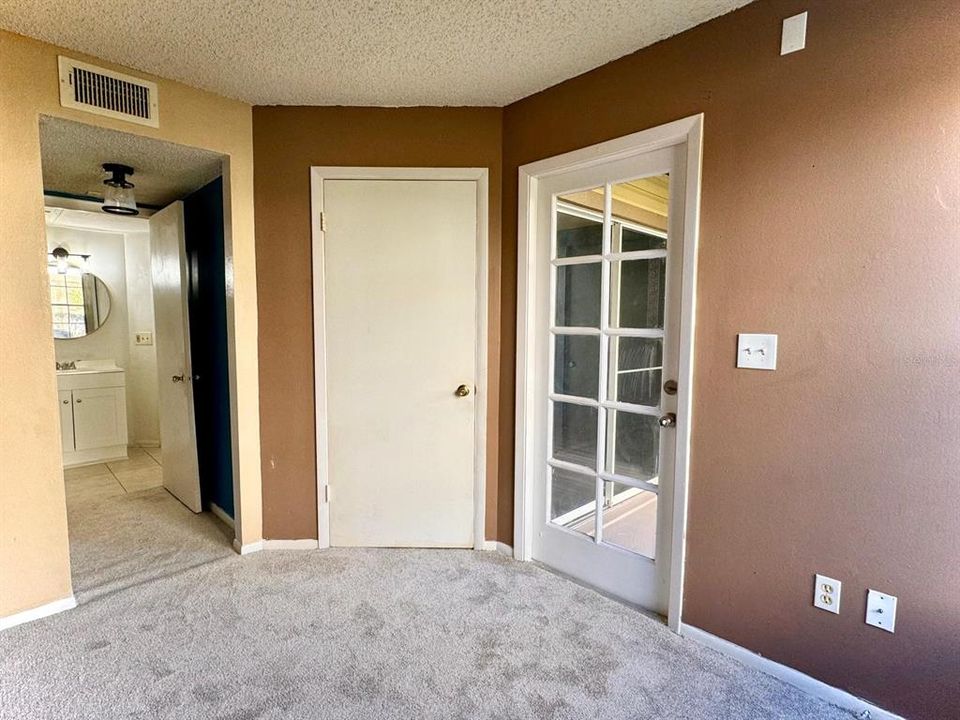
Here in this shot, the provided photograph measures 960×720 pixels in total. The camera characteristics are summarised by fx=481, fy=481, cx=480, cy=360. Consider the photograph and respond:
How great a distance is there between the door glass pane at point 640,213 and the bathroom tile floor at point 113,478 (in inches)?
146

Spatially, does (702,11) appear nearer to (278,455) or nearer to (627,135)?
(627,135)

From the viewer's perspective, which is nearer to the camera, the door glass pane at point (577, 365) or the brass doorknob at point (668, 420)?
the brass doorknob at point (668, 420)

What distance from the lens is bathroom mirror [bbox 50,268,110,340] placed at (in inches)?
171

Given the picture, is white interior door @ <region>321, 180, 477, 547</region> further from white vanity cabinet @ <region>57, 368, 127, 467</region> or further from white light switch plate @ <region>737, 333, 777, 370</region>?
white vanity cabinet @ <region>57, 368, 127, 467</region>

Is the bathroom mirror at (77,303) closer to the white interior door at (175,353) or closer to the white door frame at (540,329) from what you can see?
the white interior door at (175,353)

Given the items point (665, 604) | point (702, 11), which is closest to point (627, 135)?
point (702, 11)

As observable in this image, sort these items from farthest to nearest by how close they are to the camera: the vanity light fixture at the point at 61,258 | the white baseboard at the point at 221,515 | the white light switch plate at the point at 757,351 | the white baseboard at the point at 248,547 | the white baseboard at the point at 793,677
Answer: the vanity light fixture at the point at 61,258, the white baseboard at the point at 221,515, the white baseboard at the point at 248,547, the white light switch plate at the point at 757,351, the white baseboard at the point at 793,677

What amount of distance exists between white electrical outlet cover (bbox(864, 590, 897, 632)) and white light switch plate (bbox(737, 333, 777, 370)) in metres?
0.74

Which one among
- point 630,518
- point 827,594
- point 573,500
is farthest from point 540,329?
point 827,594

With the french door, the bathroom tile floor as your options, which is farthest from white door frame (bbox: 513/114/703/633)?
the bathroom tile floor

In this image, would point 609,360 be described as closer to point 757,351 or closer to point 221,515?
point 757,351

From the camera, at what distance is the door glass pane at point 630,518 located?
204 centimetres

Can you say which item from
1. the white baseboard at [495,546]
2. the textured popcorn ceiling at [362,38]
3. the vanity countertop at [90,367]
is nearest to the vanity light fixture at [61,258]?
the vanity countertop at [90,367]

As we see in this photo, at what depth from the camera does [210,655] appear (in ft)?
5.75
